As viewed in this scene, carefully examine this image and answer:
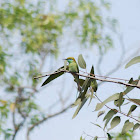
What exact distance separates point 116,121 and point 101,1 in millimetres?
5356

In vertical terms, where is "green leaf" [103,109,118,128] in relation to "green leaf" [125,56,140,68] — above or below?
below

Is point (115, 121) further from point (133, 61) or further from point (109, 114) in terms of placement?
point (133, 61)

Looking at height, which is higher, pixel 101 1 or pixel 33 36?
pixel 101 1

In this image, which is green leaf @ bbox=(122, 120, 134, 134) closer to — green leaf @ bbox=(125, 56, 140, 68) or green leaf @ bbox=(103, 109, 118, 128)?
green leaf @ bbox=(103, 109, 118, 128)

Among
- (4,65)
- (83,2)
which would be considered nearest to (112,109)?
(4,65)

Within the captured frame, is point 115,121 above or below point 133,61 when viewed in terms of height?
below

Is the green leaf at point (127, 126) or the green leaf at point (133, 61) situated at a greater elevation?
the green leaf at point (133, 61)

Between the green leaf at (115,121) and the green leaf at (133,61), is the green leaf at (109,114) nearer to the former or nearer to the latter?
the green leaf at (115,121)

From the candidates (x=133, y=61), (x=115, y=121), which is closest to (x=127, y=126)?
(x=115, y=121)

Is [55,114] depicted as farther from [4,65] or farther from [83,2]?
[83,2]

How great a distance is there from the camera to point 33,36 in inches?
225

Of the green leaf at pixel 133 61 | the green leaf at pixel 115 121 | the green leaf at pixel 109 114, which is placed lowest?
the green leaf at pixel 115 121

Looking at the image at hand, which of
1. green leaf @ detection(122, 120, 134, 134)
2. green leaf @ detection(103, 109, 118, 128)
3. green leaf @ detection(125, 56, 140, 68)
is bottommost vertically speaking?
green leaf @ detection(122, 120, 134, 134)

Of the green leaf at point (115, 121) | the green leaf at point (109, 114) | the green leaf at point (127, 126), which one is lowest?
the green leaf at point (127, 126)
